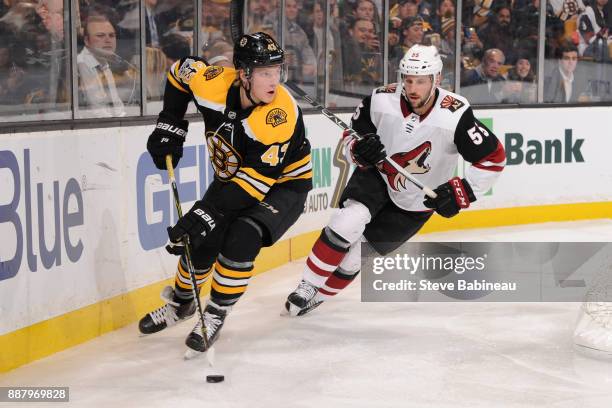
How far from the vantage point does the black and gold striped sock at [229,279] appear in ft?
12.2

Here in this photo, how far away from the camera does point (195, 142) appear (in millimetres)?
4832

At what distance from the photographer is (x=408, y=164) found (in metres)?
4.42

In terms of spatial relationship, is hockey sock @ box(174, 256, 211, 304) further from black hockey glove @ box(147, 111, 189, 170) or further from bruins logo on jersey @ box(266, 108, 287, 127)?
bruins logo on jersey @ box(266, 108, 287, 127)

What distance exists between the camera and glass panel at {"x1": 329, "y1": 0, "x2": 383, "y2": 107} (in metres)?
6.51

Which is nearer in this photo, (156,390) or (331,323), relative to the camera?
(156,390)

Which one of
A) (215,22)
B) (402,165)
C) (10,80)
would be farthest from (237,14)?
(10,80)

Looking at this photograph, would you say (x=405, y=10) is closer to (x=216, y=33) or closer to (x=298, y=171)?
(x=216, y=33)

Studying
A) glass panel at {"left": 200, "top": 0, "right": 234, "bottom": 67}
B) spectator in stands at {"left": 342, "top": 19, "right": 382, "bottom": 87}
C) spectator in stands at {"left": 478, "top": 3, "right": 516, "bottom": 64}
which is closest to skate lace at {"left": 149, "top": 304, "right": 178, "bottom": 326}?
glass panel at {"left": 200, "top": 0, "right": 234, "bottom": 67}

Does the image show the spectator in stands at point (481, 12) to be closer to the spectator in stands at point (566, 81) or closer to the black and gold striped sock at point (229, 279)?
the spectator in stands at point (566, 81)

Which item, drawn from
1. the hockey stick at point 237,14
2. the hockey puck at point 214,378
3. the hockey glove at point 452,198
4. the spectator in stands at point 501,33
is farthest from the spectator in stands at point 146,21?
the spectator in stands at point 501,33

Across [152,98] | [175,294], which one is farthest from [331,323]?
[152,98]

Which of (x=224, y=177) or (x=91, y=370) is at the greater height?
(x=224, y=177)

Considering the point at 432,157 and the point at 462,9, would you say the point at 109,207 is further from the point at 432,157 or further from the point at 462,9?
the point at 462,9

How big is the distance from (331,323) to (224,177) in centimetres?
83
